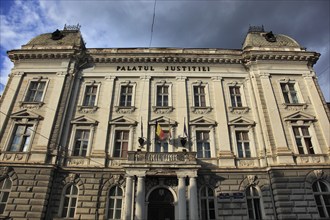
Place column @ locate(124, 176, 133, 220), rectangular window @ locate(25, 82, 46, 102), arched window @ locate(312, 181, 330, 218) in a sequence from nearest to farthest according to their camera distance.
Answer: column @ locate(124, 176, 133, 220), arched window @ locate(312, 181, 330, 218), rectangular window @ locate(25, 82, 46, 102)

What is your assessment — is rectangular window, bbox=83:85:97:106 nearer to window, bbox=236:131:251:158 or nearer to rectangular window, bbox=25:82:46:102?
rectangular window, bbox=25:82:46:102

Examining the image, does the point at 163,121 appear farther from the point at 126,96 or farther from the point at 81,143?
the point at 81,143

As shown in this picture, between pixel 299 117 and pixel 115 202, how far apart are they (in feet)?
46.1

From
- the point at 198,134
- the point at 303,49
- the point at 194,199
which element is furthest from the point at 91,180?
the point at 303,49

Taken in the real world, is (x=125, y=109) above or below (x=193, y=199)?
above

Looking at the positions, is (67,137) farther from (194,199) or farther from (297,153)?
(297,153)

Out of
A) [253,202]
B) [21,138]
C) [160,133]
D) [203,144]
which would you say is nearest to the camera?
[253,202]

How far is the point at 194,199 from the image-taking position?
1429 centimetres

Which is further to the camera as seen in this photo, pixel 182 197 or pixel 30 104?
pixel 30 104

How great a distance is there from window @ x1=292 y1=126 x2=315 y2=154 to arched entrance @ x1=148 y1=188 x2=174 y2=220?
30.9 ft

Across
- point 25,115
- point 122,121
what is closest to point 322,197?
point 122,121

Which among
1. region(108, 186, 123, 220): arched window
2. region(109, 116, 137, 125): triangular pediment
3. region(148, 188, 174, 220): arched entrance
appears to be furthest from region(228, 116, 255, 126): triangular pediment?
region(108, 186, 123, 220): arched window

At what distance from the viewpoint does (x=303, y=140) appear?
16969mm

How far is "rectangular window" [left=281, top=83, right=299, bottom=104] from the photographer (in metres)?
18.7
